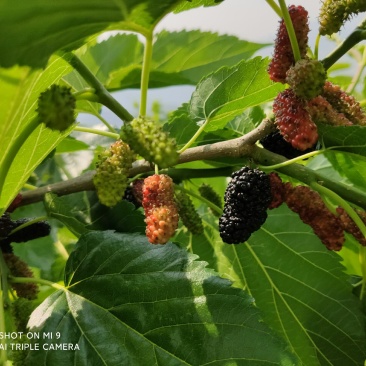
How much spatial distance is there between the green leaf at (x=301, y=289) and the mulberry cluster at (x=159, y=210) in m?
0.41

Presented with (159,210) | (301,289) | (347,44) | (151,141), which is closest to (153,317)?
(159,210)

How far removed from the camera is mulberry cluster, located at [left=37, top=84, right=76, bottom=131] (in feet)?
2.53

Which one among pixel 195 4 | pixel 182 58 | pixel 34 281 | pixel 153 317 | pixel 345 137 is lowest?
pixel 153 317

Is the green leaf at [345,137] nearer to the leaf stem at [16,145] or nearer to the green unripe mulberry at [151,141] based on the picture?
the green unripe mulberry at [151,141]

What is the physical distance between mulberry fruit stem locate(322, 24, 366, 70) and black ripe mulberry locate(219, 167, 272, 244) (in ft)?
0.71

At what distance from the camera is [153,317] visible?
984mm

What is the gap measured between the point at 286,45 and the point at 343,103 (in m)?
0.14

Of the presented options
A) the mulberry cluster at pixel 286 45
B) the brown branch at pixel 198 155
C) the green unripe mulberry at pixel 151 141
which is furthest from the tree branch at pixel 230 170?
the green unripe mulberry at pixel 151 141

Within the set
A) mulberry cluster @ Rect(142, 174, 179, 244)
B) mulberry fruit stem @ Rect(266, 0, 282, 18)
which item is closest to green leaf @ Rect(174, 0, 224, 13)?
mulberry fruit stem @ Rect(266, 0, 282, 18)

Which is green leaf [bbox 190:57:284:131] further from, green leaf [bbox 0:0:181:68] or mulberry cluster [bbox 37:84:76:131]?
mulberry cluster [bbox 37:84:76:131]

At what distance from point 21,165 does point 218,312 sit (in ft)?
1.42

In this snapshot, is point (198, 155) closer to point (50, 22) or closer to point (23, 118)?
point (23, 118)

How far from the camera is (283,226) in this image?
4.58 feet

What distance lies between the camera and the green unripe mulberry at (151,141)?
2.67 feet
